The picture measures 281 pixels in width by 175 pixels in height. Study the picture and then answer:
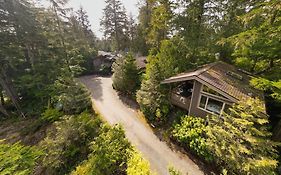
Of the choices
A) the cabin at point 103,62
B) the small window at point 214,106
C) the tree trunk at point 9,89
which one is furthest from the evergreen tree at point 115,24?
the small window at point 214,106

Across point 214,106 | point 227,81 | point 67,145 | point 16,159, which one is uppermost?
point 16,159

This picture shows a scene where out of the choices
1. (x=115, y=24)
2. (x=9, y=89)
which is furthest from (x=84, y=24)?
(x=9, y=89)

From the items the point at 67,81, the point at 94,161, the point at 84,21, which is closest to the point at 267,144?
the point at 94,161

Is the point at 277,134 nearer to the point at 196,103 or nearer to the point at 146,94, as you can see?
the point at 196,103

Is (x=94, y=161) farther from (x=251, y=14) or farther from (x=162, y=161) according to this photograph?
(x=251, y=14)

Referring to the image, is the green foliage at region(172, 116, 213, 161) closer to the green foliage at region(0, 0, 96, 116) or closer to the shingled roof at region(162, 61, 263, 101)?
the shingled roof at region(162, 61, 263, 101)

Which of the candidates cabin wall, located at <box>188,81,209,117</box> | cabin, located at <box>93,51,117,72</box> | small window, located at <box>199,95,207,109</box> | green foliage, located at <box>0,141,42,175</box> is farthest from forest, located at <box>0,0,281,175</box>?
cabin, located at <box>93,51,117,72</box>

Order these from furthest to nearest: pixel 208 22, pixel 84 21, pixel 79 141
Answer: pixel 84 21
pixel 208 22
pixel 79 141
